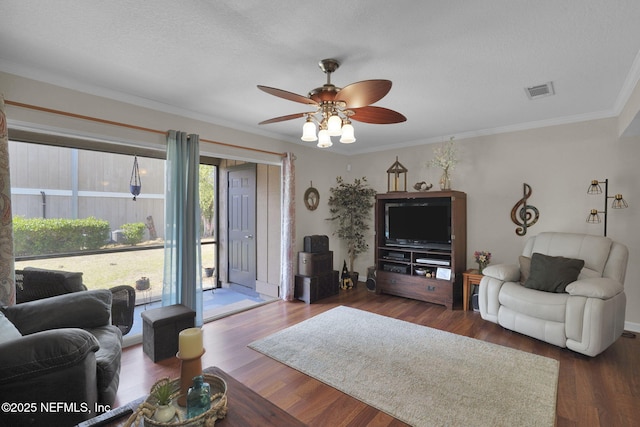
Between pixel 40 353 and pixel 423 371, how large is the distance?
100 inches

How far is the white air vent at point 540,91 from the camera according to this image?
2.74 m

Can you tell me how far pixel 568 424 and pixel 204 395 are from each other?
2.24 metres

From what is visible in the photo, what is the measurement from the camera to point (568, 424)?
192 cm

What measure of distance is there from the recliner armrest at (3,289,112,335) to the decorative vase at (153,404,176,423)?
1.44m

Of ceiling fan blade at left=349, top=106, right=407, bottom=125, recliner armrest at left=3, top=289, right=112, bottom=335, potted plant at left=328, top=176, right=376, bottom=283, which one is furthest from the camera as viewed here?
potted plant at left=328, top=176, right=376, bottom=283

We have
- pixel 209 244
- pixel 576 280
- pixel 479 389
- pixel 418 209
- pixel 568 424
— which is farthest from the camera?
pixel 209 244

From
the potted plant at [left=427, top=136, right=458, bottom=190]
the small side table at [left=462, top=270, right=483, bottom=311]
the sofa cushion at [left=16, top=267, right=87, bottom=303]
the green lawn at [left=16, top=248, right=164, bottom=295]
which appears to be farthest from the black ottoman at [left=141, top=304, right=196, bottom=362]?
the potted plant at [left=427, top=136, right=458, bottom=190]

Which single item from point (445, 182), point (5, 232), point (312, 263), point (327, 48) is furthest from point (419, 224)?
point (5, 232)

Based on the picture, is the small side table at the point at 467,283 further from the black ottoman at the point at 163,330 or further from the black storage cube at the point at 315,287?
the black ottoman at the point at 163,330

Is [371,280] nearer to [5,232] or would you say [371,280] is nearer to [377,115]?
[377,115]

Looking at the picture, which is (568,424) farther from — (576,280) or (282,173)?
(282,173)

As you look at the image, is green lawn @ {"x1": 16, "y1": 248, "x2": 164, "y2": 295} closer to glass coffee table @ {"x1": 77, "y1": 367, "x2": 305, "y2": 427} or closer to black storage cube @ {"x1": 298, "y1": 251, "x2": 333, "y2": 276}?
black storage cube @ {"x1": 298, "y1": 251, "x2": 333, "y2": 276}

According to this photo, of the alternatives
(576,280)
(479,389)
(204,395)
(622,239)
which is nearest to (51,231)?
(204,395)

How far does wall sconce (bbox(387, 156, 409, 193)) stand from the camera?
4.77m
